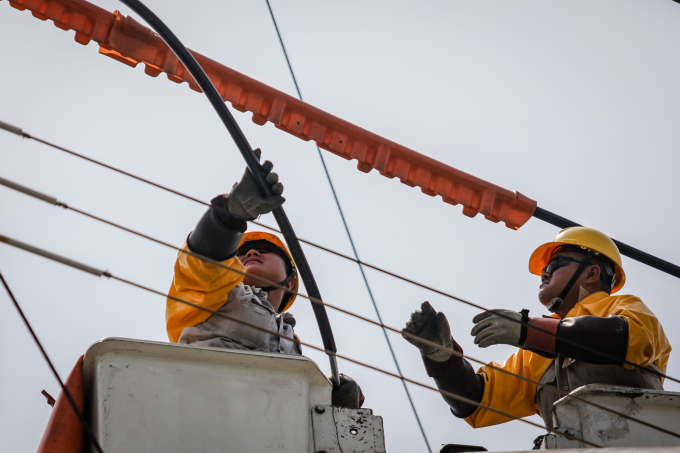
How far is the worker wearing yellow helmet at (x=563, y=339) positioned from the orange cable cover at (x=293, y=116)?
1.86 feet

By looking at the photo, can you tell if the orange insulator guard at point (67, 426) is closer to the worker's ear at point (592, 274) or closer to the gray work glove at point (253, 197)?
the gray work glove at point (253, 197)

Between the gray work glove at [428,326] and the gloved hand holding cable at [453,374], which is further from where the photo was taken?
the gloved hand holding cable at [453,374]

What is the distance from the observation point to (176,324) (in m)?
3.88

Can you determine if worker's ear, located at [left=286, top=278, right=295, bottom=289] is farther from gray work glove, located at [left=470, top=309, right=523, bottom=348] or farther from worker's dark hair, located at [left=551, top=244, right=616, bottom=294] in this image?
worker's dark hair, located at [left=551, top=244, right=616, bottom=294]

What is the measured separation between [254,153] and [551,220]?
276 cm

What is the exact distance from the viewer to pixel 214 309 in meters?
3.85

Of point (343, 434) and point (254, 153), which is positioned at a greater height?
point (254, 153)

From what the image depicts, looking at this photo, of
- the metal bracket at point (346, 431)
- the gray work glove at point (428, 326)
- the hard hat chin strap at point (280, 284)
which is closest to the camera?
the metal bracket at point (346, 431)

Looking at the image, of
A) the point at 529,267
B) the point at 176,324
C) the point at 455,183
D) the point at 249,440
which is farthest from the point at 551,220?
the point at 249,440

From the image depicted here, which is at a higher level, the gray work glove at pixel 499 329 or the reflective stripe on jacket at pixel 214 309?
the gray work glove at pixel 499 329

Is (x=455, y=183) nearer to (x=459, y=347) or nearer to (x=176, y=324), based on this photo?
(x=459, y=347)

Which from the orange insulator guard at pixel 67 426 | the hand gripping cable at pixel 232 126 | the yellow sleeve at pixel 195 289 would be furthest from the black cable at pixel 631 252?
the orange insulator guard at pixel 67 426

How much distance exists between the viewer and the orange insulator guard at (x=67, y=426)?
8.79ft

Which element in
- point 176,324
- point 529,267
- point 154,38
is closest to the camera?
point 176,324
